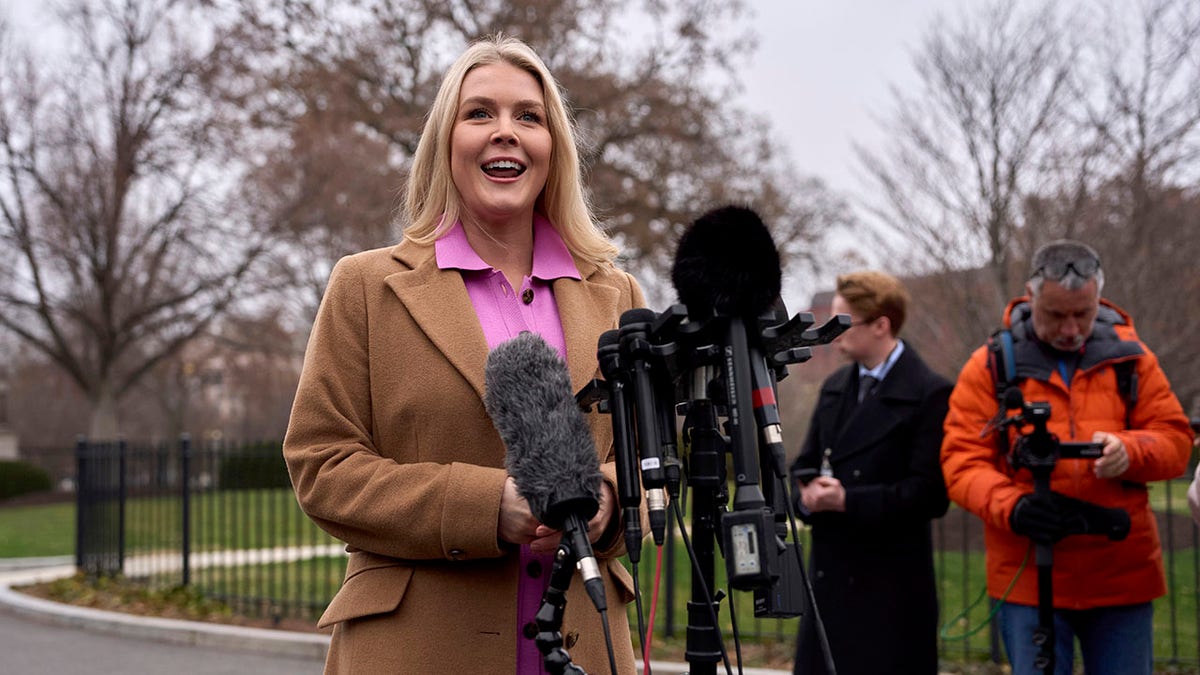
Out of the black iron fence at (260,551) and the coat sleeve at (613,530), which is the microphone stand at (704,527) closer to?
the coat sleeve at (613,530)

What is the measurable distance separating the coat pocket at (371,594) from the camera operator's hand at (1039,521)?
2.52 meters

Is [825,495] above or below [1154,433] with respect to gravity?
below

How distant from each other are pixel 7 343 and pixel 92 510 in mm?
32393

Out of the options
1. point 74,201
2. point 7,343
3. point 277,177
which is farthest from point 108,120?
point 7,343

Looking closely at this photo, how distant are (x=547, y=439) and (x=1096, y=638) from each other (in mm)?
3130

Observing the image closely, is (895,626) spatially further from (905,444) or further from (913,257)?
(913,257)

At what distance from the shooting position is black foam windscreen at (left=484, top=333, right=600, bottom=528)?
2.01 metres

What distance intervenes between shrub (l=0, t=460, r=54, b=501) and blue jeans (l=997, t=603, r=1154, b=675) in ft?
117

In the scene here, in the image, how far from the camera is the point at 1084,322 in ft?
14.3

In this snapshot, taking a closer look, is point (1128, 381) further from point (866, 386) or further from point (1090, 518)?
point (866, 386)

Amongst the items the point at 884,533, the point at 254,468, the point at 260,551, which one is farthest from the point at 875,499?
the point at 260,551

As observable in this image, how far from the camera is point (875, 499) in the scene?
4809 millimetres

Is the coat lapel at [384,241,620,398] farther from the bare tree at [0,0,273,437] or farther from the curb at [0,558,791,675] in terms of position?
the bare tree at [0,0,273,437]

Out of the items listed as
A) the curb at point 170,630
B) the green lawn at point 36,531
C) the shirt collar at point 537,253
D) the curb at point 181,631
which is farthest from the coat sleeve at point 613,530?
the green lawn at point 36,531
